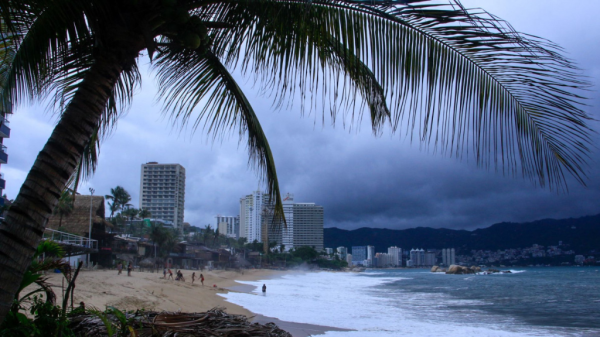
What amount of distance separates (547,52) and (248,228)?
419 ft

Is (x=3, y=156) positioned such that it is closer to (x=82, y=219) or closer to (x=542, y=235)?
(x=82, y=219)

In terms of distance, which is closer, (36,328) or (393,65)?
(393,65)

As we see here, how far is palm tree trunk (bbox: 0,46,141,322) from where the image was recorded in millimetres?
2031

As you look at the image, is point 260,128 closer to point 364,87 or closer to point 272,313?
point 364,87

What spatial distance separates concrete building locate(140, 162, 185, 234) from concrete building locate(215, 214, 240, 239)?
39.5 metres

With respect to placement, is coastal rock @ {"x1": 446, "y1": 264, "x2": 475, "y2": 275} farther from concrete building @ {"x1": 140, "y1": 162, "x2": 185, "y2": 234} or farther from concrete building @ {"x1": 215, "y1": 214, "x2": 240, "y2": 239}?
concrete building @ {"x1": 215, "y1": 214, "x2": 240, "y2": 239}

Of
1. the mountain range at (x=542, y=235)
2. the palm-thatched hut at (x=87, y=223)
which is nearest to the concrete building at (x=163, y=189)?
the palm-thatched hut at (x=87, y=223)

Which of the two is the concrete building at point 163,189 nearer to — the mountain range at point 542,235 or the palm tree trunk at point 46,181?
the mountain range at point 542,235

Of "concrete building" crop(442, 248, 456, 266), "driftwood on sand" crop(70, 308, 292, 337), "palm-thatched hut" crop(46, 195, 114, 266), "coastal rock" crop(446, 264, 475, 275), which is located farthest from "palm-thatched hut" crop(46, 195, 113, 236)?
"concrete building" crop(442, 248, 456, 266)

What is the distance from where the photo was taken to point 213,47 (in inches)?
125

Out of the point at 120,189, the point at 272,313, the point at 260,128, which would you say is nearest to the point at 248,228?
the point at 120,189

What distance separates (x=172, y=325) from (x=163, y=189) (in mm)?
139100

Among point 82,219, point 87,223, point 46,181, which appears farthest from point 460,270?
point 46,181

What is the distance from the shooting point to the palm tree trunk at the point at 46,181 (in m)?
2.03
